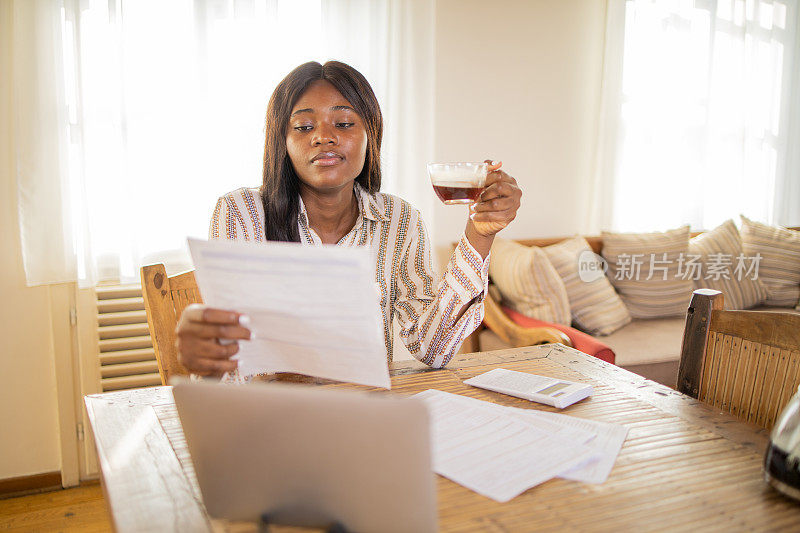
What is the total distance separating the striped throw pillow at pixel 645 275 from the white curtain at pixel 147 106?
143 centimetres

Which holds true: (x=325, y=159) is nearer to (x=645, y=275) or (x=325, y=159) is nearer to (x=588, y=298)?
(x=588, y=298)

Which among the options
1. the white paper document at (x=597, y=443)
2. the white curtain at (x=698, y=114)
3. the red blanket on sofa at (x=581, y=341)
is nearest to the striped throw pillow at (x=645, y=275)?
the white curtain at (x=698, y=114)

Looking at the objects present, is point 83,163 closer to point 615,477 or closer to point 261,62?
point 261,62

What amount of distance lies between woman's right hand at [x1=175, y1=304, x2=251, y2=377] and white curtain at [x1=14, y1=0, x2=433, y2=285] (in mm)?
1740

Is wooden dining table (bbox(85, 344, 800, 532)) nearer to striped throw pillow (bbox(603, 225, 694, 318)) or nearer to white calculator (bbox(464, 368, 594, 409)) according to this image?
white calculator (bbox(464, 368, 594, 409))

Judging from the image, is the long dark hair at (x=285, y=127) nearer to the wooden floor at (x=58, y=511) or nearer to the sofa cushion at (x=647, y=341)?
the wooden floor at (x=58, y=511)

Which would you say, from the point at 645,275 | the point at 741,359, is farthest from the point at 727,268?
the point at 741,359

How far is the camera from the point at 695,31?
3.48 m

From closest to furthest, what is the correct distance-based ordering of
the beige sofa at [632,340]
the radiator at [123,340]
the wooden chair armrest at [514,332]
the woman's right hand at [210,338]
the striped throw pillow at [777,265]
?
the woman's right hand at [210,338] < the wooden chair armrest at [514,332] < the radiator at [123,340] < the beige sofa at [632,340] < the striped throw pillow at [777,265]

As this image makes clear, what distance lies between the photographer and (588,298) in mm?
2961

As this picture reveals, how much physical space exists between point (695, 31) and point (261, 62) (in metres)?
2.40

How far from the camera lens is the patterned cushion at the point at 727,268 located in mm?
3332

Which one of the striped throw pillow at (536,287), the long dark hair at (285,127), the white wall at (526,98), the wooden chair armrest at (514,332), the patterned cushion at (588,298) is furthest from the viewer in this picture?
the white wall at (526,98)

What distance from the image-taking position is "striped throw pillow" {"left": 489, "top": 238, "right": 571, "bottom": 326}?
9.08 ft
